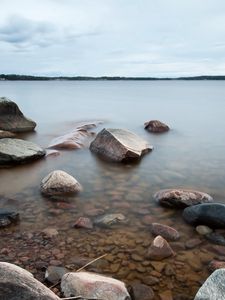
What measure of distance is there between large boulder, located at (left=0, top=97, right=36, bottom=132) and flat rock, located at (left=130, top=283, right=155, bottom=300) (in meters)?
11.7

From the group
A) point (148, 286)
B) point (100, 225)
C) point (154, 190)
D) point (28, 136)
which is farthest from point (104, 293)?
point (28, 136)

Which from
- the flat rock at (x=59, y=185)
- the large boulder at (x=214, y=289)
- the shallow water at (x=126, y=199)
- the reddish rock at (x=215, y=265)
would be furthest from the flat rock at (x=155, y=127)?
the large boulder at (x=214, y=289)

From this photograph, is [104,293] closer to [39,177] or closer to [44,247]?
[44,247]

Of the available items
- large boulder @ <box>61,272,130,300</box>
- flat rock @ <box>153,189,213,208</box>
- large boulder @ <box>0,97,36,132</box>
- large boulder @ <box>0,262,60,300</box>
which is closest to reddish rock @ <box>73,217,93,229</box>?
flat rock @ <box>153,189,213,208</box>

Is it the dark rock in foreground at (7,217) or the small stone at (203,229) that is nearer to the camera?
the small stone at (203,229)

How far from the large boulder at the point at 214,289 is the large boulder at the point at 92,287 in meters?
0.80

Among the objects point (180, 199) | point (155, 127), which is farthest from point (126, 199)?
point (155, 127)

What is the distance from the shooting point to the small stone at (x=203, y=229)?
18.1ft

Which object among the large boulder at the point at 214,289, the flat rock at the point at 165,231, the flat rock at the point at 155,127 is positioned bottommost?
the flat rock at the point at 165,231

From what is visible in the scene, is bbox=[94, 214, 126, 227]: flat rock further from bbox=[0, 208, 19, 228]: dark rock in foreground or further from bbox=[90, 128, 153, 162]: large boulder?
bbox=[90, 128, 153, 162]: large boulder

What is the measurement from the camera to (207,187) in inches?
308

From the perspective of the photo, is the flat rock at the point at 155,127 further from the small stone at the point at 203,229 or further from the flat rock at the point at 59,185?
the small stone at the point at 203,229

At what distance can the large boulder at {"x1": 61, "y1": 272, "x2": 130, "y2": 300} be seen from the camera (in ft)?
12.5

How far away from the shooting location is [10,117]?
592 inches
